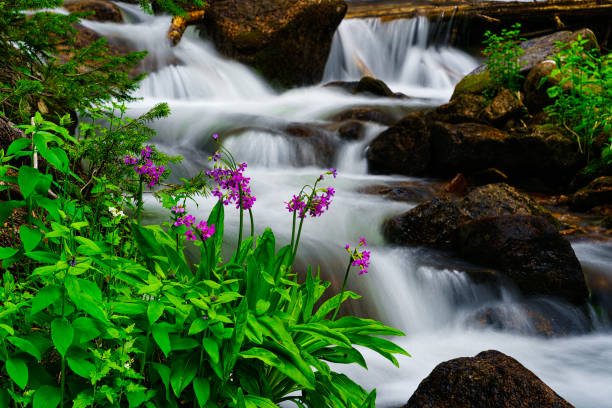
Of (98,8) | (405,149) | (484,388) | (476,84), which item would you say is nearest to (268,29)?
(98,8)

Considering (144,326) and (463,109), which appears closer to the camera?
(144,326)

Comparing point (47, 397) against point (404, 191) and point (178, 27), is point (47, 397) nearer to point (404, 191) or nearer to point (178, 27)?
point (404, 191)

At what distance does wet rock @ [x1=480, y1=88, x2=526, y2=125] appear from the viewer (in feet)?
29.8

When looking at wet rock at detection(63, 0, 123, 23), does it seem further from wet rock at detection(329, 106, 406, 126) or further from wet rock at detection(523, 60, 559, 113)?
wet rock at detection(523, 60, 559, 113)

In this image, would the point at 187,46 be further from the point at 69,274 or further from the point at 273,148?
the point at 69,274

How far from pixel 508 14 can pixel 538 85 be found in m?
9.75

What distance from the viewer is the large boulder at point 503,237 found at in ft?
15.5

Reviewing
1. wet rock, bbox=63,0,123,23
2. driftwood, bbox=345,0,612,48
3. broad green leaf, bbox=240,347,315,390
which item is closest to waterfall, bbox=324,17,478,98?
driftwood, bbox=345,0,612,48

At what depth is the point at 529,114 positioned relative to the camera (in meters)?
9.23

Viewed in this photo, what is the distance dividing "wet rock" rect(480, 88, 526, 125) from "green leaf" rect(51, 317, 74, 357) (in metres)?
8.96

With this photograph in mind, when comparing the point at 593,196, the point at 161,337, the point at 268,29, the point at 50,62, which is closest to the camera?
the point at 161,337

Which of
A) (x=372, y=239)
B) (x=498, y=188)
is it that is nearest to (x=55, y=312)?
(x=372, y=239)

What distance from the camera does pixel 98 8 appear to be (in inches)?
509

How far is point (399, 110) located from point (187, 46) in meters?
6.13
